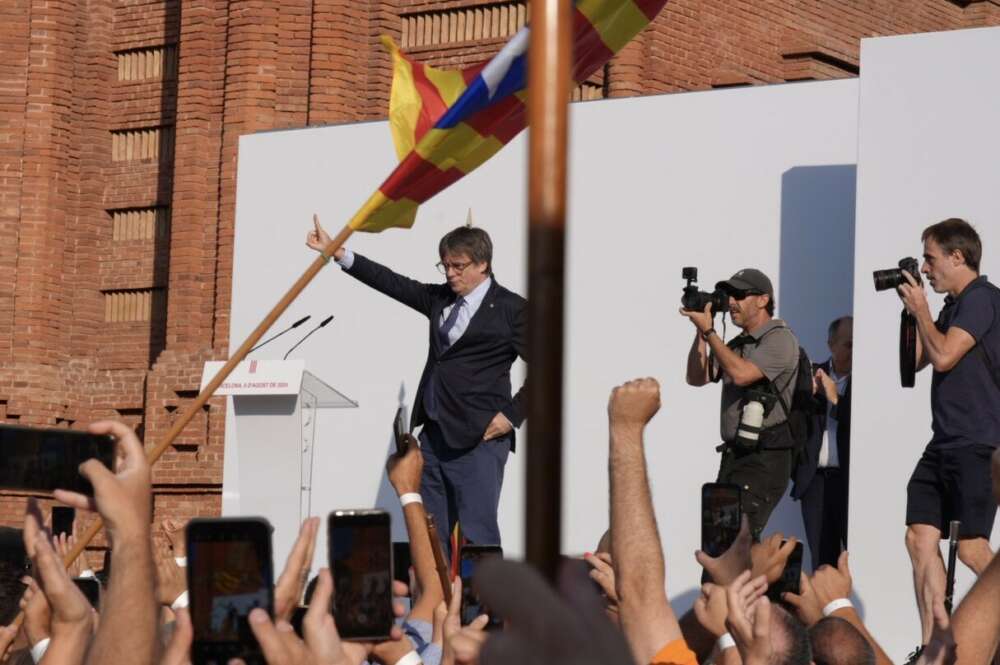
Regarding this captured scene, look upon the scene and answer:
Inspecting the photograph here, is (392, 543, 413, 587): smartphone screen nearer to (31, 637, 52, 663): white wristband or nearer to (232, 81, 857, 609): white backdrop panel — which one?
(31, 637, 52, 663): white wristband

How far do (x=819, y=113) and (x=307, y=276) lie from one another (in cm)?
406

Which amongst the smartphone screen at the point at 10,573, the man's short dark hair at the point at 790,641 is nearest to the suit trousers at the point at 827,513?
the smartphone screen at the point at 10,573

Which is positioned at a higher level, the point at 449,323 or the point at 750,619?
the point at 449,323

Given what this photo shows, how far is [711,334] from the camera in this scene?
8.14 meters

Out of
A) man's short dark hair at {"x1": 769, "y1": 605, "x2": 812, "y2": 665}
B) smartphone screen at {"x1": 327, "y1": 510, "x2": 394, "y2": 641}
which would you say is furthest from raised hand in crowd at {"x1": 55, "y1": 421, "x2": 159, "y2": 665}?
man's short dark hair at {"x1": 769, "y1": 605, "x2": 812, "y2": 665}

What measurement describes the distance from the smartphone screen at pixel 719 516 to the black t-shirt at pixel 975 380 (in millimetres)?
2250

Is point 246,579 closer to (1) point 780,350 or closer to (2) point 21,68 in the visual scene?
(1) point 780,350

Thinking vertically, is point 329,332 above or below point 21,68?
below

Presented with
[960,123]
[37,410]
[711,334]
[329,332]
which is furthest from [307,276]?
[37,410]

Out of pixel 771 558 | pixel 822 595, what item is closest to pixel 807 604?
pixel 822 595

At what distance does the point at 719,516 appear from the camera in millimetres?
5027

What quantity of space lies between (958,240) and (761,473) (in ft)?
5.30

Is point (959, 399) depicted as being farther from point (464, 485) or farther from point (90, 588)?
point (90, 588)

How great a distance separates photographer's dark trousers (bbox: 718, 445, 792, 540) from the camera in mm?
8164
